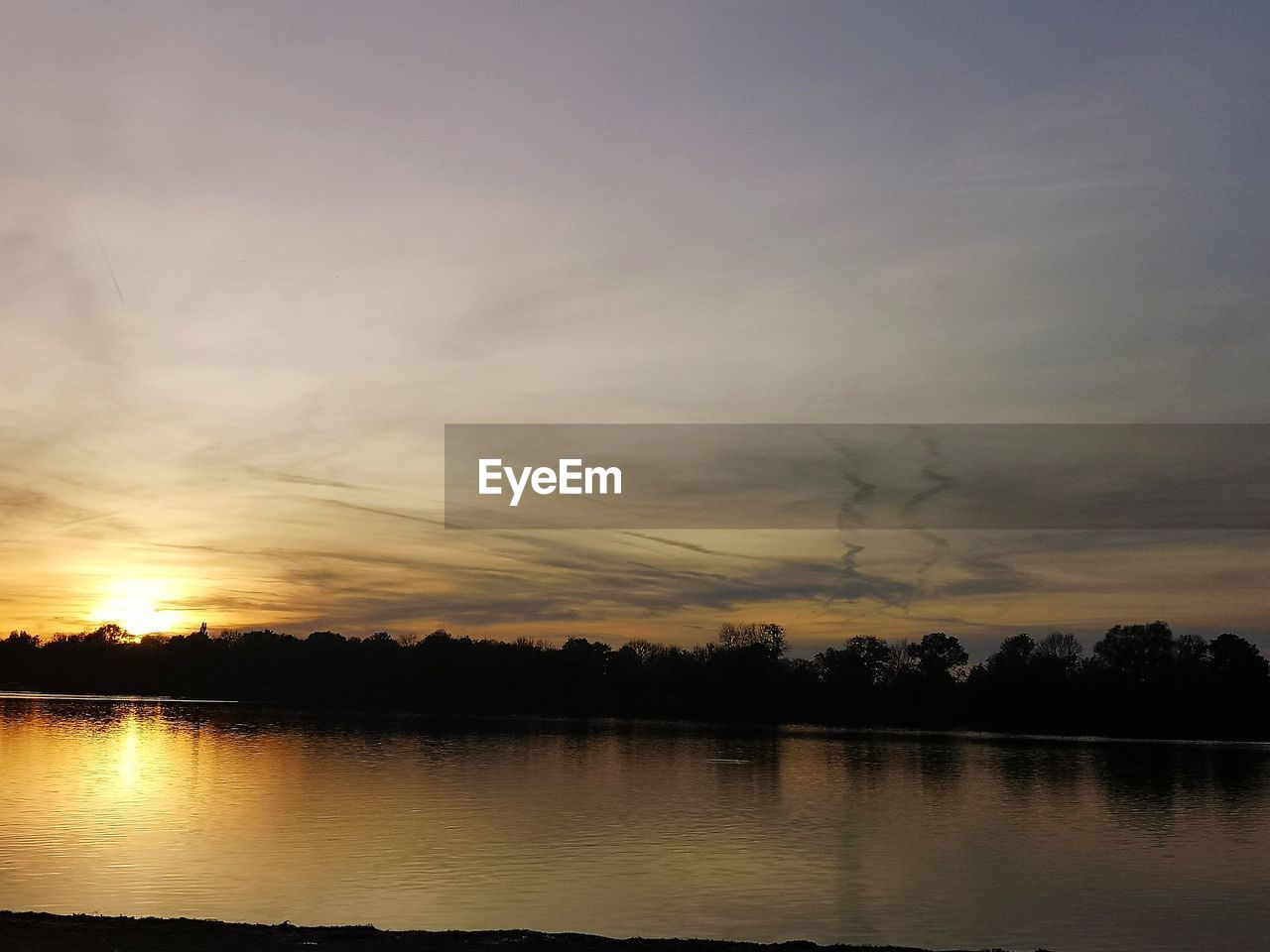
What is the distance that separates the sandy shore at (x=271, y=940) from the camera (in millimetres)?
20188

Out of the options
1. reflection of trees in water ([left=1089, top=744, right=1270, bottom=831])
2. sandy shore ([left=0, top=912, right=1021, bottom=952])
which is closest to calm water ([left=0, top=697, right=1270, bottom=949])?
reflection of trees in water ([left=1089, top=744, right=1270, bottom=831])

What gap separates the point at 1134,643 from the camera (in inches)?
6777

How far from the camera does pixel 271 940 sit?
20938 millimetres

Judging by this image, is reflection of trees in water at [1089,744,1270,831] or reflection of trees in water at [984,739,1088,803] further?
reflection of trees in water at [984,739,1088,803]

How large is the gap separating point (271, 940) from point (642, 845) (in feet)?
67.7

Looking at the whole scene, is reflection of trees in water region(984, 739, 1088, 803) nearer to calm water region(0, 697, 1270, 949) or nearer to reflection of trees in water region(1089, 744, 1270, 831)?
calm water region(0, 697, 1270, 949)

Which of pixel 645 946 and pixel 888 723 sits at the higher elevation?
pixel 645 946

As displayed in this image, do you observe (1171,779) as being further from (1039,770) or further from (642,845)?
(642,845)

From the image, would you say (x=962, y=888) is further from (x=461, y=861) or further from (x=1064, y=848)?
(x=461, y=861)

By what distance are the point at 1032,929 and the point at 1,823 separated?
1359 inches

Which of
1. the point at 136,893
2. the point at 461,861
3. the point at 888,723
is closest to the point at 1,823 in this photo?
the point at 136,893

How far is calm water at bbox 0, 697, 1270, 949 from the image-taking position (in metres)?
28.1

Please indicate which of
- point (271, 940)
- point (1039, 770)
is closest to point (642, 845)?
point (271, 940)

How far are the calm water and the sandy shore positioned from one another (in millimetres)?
3362
